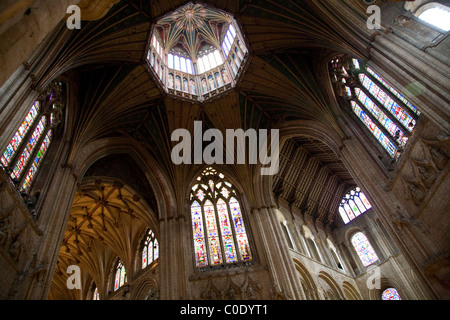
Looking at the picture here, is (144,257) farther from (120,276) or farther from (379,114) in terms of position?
(379,114)

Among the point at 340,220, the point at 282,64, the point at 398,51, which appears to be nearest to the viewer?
the point at 398,51

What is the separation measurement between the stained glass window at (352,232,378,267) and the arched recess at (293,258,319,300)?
5.53 metres

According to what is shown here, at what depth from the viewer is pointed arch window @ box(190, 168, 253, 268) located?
14828mm

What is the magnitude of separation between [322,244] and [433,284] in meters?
11.4

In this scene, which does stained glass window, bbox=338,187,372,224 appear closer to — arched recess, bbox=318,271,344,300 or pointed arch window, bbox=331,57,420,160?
arched recess, bbox=318,271,344,300

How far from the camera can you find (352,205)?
2200 centimetres

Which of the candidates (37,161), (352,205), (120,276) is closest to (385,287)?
(352,205)

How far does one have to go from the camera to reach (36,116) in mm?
10633

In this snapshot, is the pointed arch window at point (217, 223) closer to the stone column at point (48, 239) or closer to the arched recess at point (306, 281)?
the arched recess at point (306, 281)

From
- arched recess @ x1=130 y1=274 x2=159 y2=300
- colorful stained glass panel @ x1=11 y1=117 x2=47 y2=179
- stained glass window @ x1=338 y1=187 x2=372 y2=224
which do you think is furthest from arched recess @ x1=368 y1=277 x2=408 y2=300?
colorful stained glass panel @ x1=11 y1=117 x2=47 y2=179

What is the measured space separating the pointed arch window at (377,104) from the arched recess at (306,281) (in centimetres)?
757

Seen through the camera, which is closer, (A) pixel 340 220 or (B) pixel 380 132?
(B) pixel 380 132

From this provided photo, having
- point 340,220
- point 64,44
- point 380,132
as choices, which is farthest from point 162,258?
point 340,220
